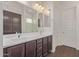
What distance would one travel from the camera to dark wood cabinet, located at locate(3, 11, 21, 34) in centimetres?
144

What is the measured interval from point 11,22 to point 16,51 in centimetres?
41

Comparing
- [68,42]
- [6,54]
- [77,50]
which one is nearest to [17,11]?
[6,54]

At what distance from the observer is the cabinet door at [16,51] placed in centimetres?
137

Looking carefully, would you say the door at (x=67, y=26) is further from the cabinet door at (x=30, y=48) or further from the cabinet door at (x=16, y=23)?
the cabinet door at (x=16, y=23)

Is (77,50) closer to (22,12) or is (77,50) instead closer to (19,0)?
(22,12)

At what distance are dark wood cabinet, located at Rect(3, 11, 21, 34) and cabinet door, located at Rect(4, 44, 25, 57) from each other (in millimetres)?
227

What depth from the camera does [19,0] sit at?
1648 millimetres

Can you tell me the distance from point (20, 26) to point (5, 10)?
38 centimetres

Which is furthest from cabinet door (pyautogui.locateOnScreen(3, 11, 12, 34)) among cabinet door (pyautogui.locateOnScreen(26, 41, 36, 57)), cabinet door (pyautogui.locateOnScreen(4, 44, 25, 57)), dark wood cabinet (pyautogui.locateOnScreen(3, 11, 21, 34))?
cabinet door (pyautogui.locateOnScreen(26, 41, 36, 57))

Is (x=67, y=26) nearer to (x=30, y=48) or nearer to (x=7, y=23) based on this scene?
(x=30, y=48)

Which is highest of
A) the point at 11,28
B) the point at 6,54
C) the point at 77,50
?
the point at 11,28

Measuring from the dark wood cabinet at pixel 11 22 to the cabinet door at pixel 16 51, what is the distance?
227mm

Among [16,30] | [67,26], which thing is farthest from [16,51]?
[67,26]

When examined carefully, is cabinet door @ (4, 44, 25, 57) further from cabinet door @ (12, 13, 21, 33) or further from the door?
the door
